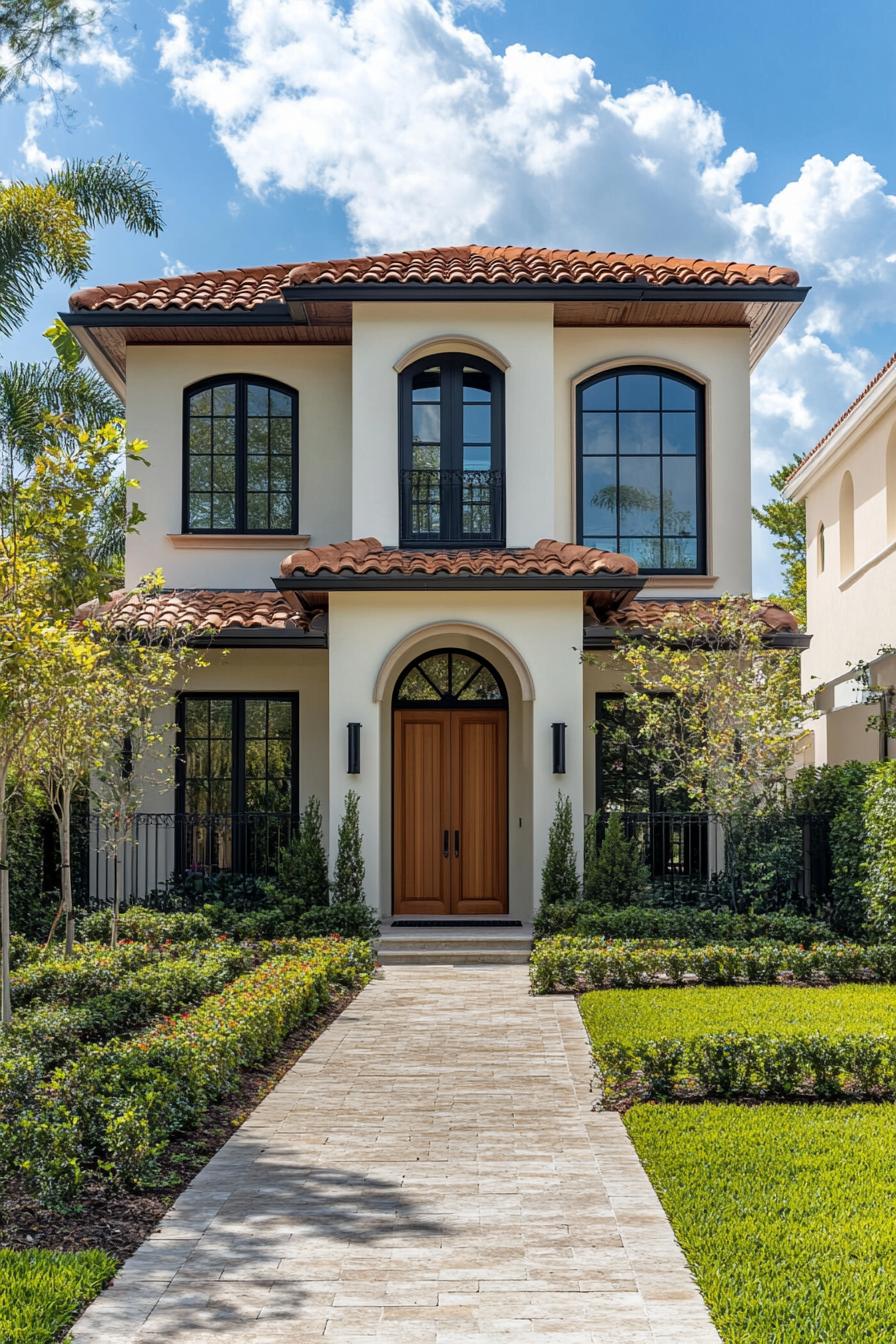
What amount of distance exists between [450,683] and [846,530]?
9.36 meters

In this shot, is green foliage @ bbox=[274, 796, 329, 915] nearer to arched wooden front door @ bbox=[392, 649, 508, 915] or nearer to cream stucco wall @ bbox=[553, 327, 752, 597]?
arched wooden front door @ bbox=[392, 649, 508, 915]

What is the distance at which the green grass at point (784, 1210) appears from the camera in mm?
5125

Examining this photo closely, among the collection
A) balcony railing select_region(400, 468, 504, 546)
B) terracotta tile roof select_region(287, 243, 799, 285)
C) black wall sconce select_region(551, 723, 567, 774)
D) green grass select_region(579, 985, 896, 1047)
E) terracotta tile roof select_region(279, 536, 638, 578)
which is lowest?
green grass select_region(579, 985, 896, 1047)

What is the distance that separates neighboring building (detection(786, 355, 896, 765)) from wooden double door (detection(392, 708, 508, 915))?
4258mm

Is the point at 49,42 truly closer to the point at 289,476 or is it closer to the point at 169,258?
the point at 289,476

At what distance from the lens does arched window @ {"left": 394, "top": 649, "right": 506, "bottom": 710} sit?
59.4 ft

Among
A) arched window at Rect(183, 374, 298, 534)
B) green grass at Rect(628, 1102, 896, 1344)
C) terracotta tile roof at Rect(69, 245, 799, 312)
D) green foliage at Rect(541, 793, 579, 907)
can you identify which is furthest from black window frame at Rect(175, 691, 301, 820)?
green grass at Rect(628, 1102, 896, 1344)

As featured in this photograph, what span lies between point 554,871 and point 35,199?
16.9 metres

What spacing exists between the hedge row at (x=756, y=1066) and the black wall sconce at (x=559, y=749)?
743cm

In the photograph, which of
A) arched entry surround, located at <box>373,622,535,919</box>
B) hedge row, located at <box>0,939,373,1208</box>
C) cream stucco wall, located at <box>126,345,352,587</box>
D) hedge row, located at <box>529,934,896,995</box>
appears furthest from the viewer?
cream stucco wall, located at <box>126,345,352,587</box>

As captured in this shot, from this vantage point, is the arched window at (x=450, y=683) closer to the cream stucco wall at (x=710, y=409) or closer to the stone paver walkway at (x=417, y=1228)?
the cream stucco wall at (x=710, y=409)

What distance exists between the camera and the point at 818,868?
16.2 metres

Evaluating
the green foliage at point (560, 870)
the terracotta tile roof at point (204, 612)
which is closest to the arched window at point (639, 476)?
the terracotta tile roof at point (204, 612)

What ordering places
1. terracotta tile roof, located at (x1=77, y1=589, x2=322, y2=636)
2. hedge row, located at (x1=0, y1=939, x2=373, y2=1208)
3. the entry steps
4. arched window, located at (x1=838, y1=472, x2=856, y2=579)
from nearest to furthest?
hedge row, located at (x1=0, y1=939, x2=373, y2=1208)
the entry steps
terracotta tile roof, located at (x1=77, y1=589, x2=322, y2=636)
arched window, located at (x1=838, y1=472, x2=856, y2=579)
